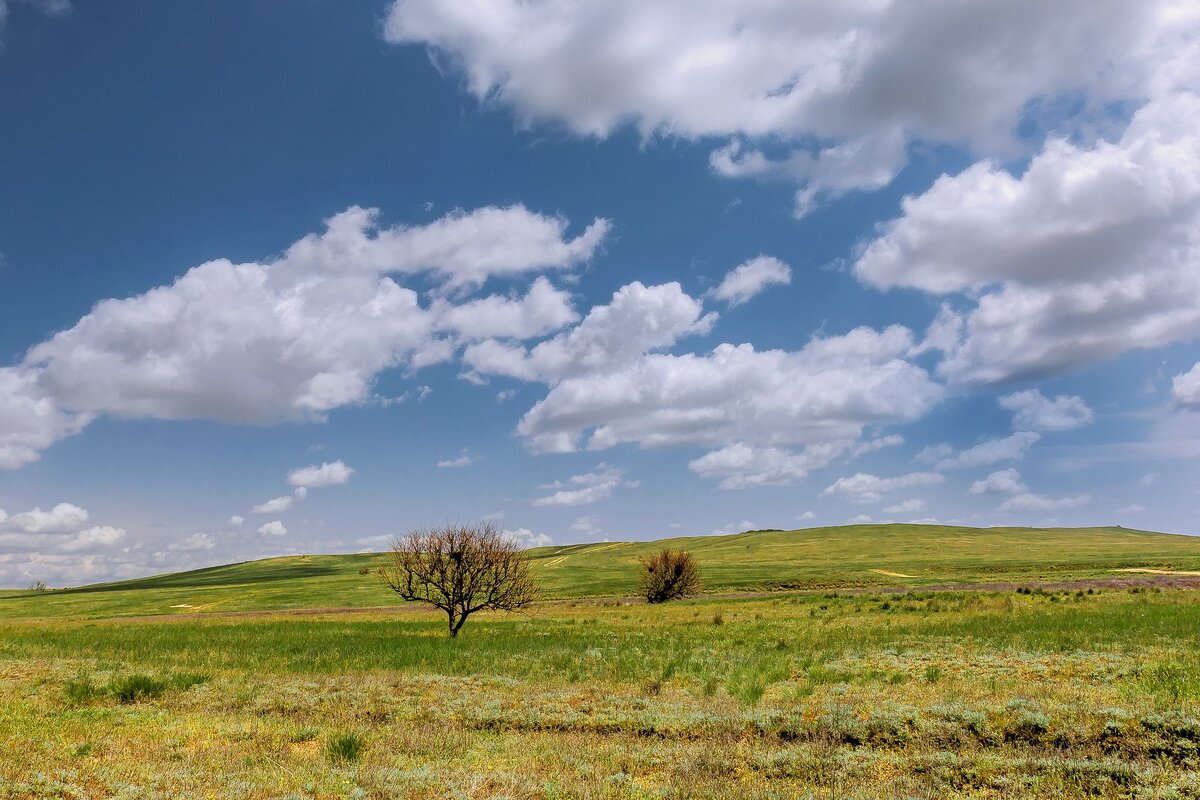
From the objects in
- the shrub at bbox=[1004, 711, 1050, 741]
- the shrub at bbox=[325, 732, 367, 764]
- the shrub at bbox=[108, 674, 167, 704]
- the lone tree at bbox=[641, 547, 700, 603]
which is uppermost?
the shrub at bbox=[325, 732, 367, 764]

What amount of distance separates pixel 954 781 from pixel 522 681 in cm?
1385

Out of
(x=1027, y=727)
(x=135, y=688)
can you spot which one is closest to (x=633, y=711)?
(x=1027, y=727)

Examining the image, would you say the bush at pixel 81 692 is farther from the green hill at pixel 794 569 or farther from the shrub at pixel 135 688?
the green hill at pixel 794 569

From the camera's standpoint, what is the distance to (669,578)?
227 feet

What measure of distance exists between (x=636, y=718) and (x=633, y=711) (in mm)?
960

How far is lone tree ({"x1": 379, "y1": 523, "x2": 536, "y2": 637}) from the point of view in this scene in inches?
1550

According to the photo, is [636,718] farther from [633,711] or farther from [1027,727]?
[1027,727]

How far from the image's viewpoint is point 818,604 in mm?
52031

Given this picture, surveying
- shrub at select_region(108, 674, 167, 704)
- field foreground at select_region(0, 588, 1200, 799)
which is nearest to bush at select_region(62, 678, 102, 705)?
field foreground at select_region(0, 588, 1200, 799)

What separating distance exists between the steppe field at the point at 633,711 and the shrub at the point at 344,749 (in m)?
0.08

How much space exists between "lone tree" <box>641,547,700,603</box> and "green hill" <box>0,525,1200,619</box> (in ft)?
46.9

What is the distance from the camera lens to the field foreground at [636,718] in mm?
10250

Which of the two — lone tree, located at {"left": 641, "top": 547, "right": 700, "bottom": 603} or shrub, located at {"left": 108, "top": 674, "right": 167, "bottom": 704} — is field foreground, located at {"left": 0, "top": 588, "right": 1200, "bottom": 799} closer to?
shrub, located at {"left": 108, "top": 674, "right": 167, "bottom": 704}

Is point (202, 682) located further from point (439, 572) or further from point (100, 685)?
point (439, 572)
